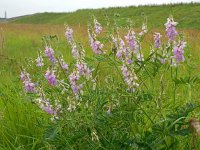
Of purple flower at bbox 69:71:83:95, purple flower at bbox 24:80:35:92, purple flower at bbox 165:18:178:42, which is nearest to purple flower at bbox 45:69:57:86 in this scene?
purple flower at bbox 69:71:83:95

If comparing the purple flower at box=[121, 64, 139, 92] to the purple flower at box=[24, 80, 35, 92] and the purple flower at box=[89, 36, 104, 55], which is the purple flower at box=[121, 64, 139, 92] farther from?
the purple flower at box=[24, 80, 35, 92]

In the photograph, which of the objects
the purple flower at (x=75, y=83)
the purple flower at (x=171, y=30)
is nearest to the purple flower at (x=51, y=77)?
the purple flower at (x=75, y=83)

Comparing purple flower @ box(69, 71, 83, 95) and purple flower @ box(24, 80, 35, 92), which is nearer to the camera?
purple flower @ box(69, 71, 83, 95)

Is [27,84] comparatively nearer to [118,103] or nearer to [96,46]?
[96,46]

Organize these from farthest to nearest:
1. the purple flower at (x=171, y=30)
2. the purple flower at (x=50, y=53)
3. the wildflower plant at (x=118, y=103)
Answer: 1. the purple flower at (x=50, y=53)
2. the purple flower at (x=171, y=30)
3. the wildflower plant at (x=118, y=103)

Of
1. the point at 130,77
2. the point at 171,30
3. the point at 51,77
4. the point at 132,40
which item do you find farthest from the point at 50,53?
the point at 171,30

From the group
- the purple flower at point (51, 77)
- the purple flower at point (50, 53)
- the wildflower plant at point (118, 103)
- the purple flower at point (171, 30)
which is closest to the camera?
the wildflower plant at point (118, 103)

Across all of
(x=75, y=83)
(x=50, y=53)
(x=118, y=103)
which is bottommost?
(x=118, y=103)

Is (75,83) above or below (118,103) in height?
above

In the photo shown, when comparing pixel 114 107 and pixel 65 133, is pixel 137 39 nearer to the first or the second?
pixel 114 107

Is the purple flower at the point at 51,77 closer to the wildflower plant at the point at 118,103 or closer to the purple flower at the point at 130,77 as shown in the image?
the wildflower plant at the point at 118,103

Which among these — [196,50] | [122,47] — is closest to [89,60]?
[122,47]

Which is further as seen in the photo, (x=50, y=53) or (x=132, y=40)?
(x=50, y=53)

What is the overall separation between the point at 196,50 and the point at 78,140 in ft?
16.1
